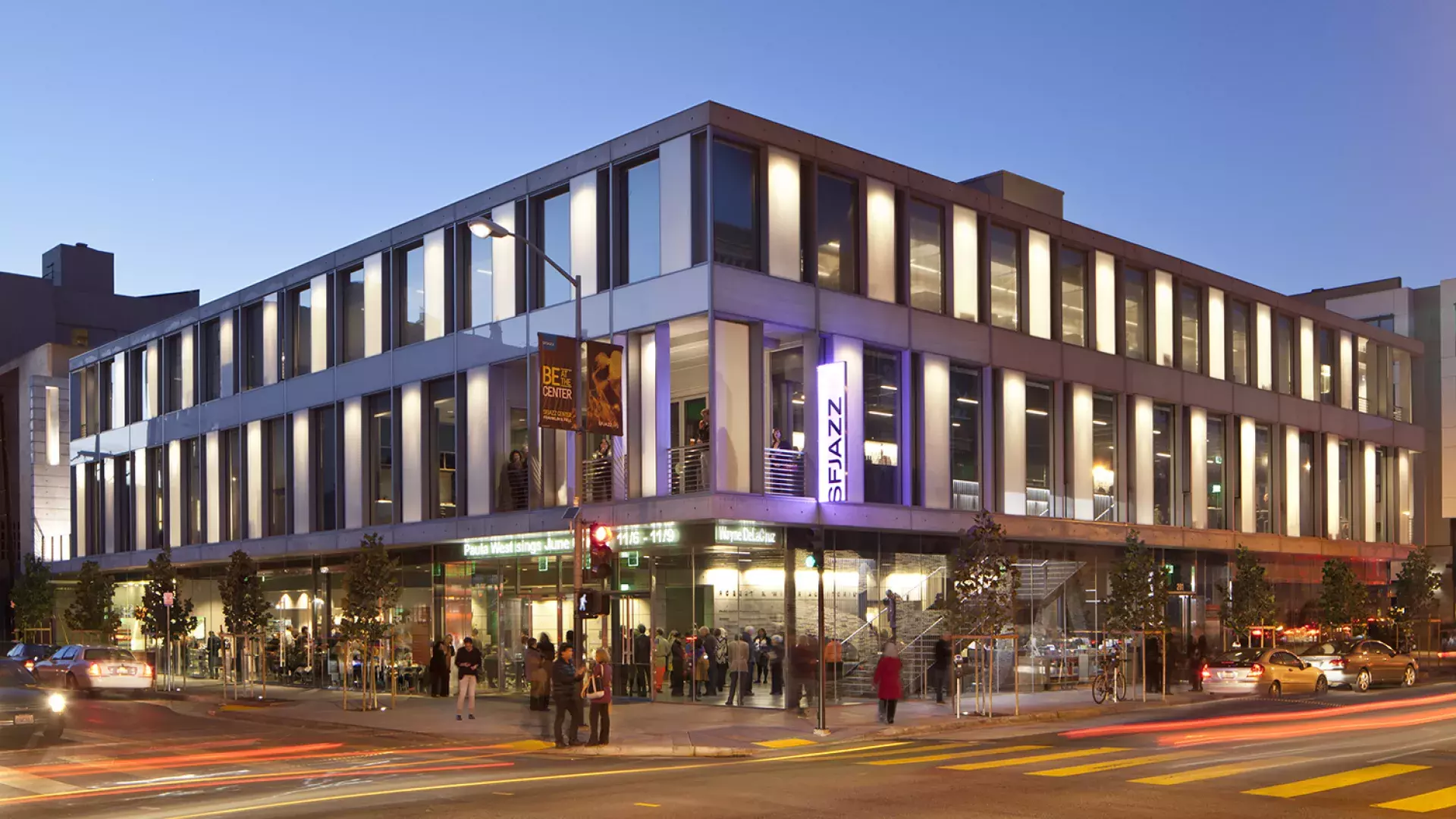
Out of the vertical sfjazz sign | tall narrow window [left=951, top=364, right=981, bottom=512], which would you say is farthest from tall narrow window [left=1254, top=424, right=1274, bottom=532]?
the vertical sfjazz sign

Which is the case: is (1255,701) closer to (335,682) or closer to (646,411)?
(646,411)

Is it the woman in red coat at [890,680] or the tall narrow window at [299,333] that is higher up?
the tall narrow window at [299,333]

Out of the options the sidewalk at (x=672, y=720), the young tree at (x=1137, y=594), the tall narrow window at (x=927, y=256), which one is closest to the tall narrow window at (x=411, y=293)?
the sidewalk at (x=672, y=720)

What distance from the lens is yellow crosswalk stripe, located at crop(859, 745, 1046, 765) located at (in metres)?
20.8

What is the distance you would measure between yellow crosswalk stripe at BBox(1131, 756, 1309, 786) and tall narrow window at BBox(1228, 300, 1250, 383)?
1207 inches

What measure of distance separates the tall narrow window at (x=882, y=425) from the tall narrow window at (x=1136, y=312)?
1226 cm

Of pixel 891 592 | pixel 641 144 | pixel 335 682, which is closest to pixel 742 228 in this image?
pixel 641 144

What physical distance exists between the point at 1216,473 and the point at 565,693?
31.1 meters

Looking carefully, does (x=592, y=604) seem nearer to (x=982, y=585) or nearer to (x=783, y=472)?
(x=783, y=472)

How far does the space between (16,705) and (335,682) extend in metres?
19.8

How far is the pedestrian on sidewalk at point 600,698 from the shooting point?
80.6ft

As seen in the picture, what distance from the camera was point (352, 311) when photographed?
43906 mm

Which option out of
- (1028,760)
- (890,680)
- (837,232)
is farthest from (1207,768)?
(837,232)

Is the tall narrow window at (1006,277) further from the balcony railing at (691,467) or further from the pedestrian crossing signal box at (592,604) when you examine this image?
the pedestrian crossing signal box at (592,604)
